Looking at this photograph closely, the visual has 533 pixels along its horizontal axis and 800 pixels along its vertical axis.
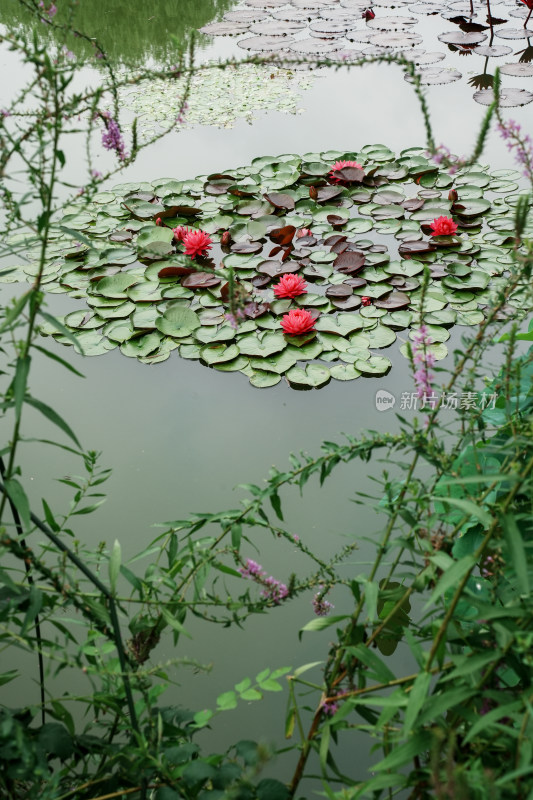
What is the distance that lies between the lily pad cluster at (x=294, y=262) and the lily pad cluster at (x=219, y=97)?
70 cm

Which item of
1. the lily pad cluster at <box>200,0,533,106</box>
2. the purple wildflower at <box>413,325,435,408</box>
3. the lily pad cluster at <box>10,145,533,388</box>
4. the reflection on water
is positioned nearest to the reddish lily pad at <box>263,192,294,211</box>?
the lily pad cluster at <box>10,145,533,388</box>

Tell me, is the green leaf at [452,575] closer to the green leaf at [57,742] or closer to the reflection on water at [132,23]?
the green leaf at [57,742]

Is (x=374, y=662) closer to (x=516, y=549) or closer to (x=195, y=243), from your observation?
(x=516, y=549)

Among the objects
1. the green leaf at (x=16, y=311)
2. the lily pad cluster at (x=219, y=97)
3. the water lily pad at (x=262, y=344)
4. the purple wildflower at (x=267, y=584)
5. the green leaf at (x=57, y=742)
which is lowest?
the green leaf at (x=57, y=742)

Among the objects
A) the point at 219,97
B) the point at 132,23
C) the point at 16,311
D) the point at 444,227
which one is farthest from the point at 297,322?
the point at 132,23

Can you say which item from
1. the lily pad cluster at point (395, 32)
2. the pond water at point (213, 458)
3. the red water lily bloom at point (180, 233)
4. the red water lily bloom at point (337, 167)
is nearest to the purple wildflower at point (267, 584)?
the pond water at point (213, 458)

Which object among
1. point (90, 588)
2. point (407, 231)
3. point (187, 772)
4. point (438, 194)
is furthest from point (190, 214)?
point (187, 772)

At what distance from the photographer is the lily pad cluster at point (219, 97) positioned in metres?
3.84

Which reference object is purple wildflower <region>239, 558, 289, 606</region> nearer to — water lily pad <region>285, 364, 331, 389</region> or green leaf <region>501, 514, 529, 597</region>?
green leaf <region>501, 514, 529, 597</region>

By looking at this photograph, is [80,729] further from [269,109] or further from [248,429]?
[269,109]

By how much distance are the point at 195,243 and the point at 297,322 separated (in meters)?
0.61

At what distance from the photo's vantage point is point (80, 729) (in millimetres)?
1314

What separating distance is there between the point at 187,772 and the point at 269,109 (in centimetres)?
377

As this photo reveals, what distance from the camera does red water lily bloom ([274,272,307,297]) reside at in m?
2.44
